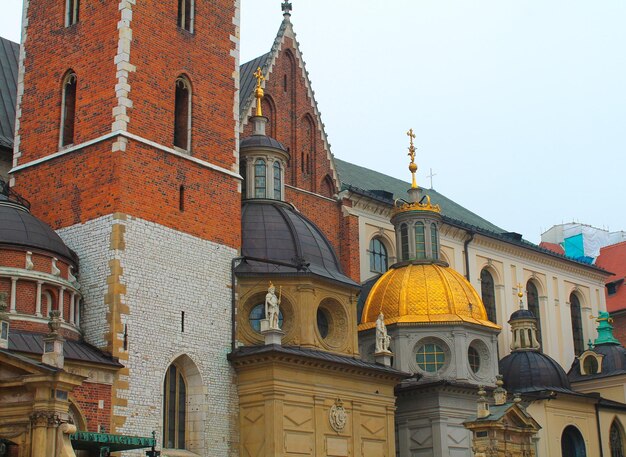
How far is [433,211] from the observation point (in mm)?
41281

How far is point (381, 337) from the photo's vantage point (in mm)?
33719

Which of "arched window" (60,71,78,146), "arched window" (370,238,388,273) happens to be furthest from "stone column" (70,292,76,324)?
"arched window" (370,238,388,273)

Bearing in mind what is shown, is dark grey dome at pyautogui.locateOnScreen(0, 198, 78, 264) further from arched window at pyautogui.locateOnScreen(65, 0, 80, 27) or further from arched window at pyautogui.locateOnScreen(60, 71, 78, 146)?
arched window at pyautogui.locateOnScreen(65, 0, 80, 27)

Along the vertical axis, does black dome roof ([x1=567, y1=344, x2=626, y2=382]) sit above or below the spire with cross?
below

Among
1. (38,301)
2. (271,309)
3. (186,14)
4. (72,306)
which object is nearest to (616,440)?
(271,309)

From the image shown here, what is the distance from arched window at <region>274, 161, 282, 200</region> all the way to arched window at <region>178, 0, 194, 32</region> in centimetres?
530

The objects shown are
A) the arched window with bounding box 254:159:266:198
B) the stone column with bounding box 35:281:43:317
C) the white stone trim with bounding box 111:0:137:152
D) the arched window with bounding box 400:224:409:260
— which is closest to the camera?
the stone column with bounding box 35:281:43:317

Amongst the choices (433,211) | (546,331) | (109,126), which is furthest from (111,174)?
(546,331)

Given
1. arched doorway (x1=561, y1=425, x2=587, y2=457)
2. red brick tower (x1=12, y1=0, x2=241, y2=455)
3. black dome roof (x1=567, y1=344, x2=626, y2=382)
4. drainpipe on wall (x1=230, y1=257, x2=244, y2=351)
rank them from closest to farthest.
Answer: red brick tower (x1=12, y1=0, x2=241, y2=455) → drainpipe on wall (x1=230, y1=257, x2=244, y2=351) → arched doorway (x1=561, y1=425, x2=587, y2=457) → black dome roof (x1=567, y1=344, x2=626, y2=382)

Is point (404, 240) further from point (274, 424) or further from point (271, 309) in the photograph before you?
point (274, 424)

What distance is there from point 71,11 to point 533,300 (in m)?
26.5

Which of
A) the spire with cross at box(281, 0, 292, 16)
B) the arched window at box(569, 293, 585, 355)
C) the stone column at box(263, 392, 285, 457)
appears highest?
the spire with cross at box(281, 0, 292, 16)

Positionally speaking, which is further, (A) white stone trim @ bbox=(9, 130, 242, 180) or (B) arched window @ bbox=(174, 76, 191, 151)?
(B) arched window @ bbox=(174, 76, 191, 151)

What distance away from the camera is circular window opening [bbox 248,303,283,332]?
3039cm
